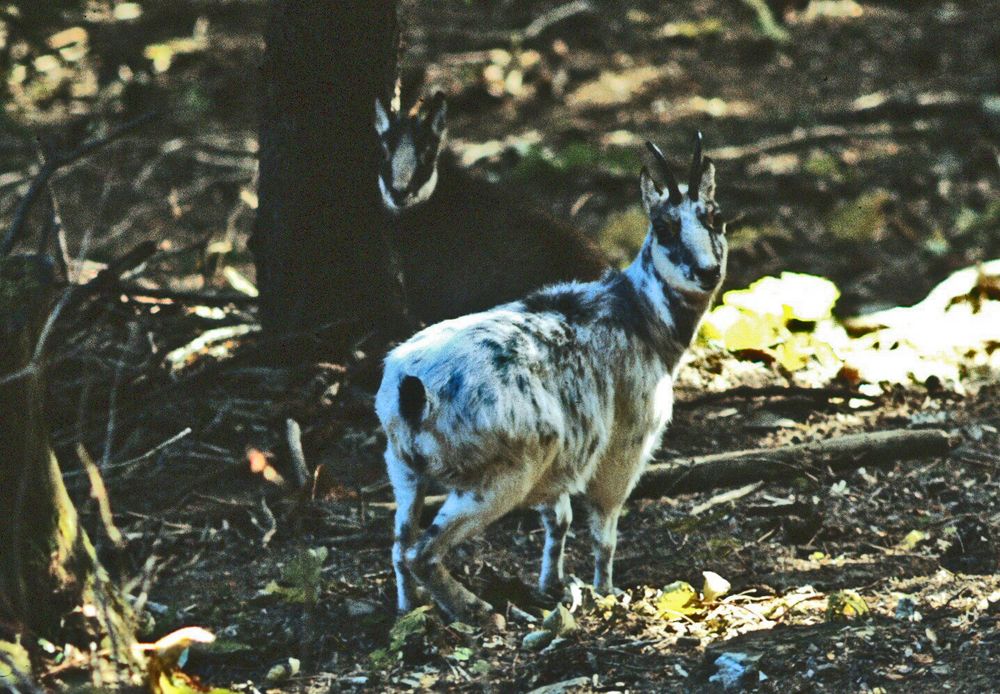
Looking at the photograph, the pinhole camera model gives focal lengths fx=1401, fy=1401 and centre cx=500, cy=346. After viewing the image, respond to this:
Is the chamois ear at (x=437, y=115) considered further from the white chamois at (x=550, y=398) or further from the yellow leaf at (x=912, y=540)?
the yellow leaf at (x=912, y=540)

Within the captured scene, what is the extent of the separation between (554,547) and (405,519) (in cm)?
62

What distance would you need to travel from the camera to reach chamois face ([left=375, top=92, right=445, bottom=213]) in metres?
7.41

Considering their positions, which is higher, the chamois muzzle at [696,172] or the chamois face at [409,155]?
the chamois muzzle at [696,172]

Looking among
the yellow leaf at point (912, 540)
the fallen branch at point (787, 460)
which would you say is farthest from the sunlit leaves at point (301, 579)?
the yellow leaf at point (912, 540)

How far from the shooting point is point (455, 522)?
4.79m

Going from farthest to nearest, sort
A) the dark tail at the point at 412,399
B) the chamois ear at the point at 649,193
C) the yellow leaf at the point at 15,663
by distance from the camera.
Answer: the chamois ear at the point at 649,193
the dark tail at the point at 412,399
the yellow leaf at the point at 15,663

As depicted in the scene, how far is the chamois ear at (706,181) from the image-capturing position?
5375 millimetres

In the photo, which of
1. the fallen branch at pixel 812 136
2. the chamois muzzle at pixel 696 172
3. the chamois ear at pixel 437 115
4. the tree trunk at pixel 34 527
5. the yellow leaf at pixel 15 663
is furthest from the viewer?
the fallen branch at pixel 812 136

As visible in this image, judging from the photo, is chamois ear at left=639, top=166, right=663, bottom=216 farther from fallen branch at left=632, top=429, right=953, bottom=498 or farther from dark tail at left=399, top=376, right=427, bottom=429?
dark tail at left=399, top=376, right=427, bottom=429

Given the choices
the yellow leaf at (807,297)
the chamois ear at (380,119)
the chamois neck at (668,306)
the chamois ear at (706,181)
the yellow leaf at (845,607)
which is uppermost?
the chamois ear at (380,119)

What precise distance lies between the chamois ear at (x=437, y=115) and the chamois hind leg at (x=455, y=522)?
3593 millimetres

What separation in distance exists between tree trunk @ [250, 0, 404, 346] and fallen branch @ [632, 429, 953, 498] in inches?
66.1

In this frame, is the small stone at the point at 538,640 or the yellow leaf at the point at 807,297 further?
the yellow leaf at the point at 807,297

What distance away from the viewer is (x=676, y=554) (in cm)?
566
